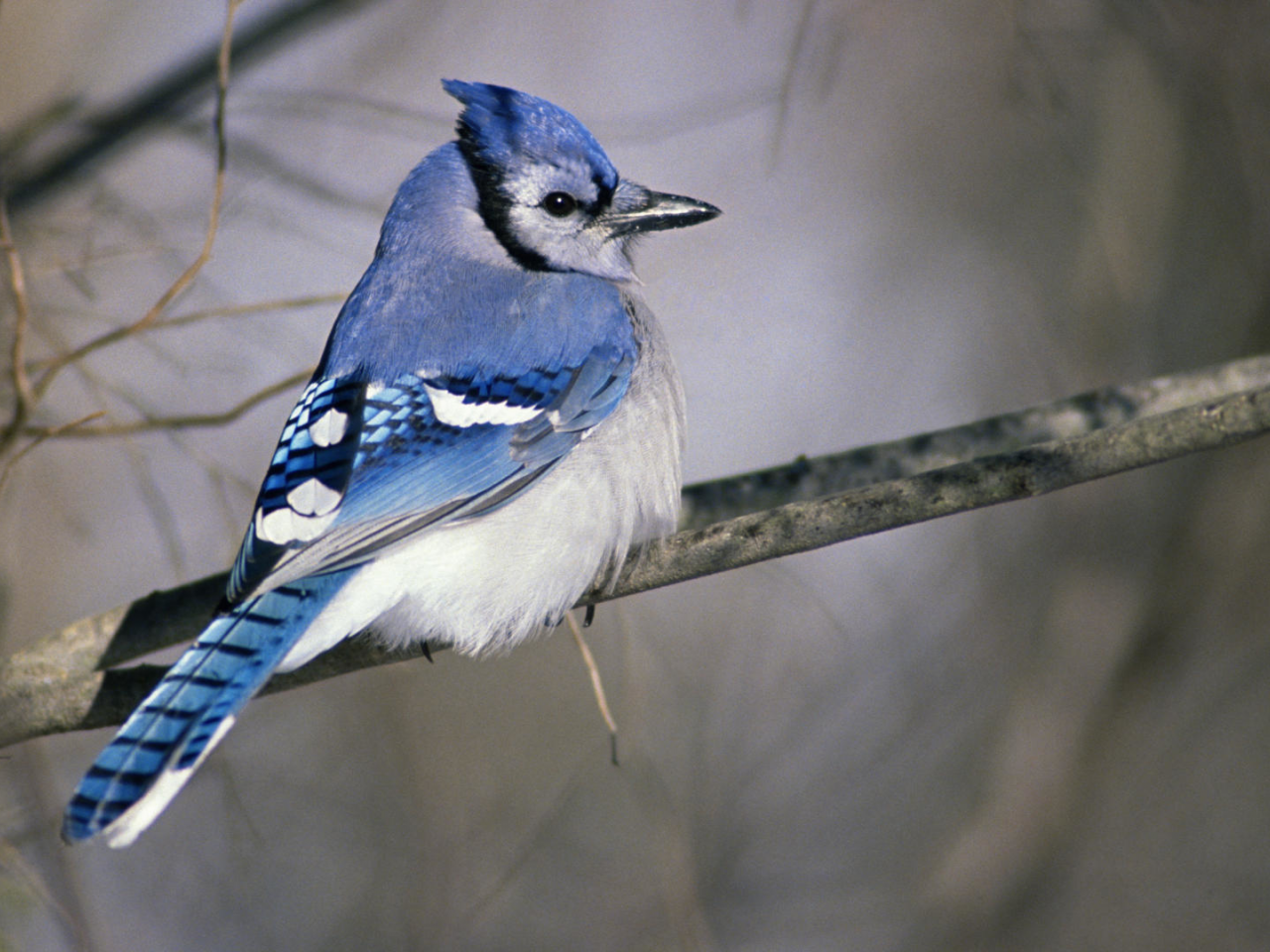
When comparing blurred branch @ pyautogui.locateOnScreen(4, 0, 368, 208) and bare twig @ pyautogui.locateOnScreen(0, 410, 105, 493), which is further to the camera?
blurred branch @ pyautogui.locateOnScreen(4, 0, 368, 208)

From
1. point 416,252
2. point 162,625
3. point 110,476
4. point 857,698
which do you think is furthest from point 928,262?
point 162,625

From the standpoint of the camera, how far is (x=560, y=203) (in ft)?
9.02

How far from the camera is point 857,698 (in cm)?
448

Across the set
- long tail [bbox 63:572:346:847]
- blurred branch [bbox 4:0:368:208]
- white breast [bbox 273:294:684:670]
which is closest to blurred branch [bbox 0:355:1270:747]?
white breast [bbox 273:294:684:670]

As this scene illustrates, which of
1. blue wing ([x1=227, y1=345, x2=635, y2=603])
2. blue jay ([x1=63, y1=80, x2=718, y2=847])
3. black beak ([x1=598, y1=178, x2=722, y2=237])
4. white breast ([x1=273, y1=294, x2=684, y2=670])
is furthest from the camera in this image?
black beak ([x1=598, y1=178, x2=722, y2=237])

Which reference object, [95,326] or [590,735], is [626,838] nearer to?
[590,735]

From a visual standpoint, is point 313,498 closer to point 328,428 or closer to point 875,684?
point 328,428

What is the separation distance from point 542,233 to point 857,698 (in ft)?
8.09

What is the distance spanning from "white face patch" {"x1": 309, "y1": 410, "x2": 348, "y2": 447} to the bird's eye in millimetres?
769

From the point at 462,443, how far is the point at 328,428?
25 cm

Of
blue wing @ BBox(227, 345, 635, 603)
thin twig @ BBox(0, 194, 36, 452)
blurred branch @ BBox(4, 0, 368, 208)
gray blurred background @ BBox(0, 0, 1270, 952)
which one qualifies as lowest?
gray blurred background @ BBox(0, 0, 1270, 952)

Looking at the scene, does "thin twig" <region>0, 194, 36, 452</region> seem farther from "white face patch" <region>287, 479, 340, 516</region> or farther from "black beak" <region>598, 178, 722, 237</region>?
"black beak" <region>598, 178, 722, 237</region>

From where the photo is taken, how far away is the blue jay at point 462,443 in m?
1.93

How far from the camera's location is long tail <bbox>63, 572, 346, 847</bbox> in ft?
5.70
